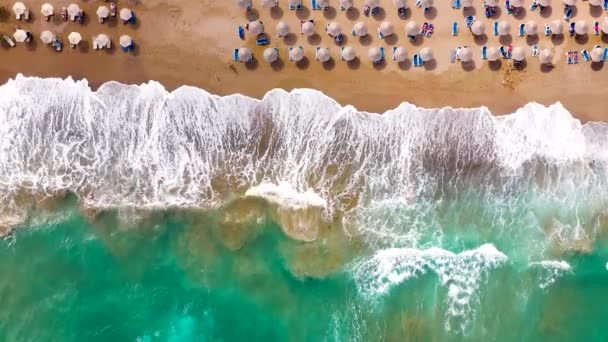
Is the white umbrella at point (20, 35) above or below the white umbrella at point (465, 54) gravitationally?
above

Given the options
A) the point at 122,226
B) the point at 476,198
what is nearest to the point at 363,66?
the point at 476,198

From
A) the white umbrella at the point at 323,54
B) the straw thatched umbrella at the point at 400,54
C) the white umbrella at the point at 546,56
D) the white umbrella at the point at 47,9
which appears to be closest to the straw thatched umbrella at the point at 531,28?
the white umbrella at the point at 546,56

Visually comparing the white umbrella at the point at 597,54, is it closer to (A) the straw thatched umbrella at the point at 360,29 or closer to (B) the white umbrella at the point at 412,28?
(B) the white umbrella at the point at 412,28

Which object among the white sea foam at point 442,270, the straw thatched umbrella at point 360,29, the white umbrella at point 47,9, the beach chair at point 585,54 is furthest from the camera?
the beach chair at point 585,54

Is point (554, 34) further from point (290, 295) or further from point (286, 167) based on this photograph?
point (290, 295)

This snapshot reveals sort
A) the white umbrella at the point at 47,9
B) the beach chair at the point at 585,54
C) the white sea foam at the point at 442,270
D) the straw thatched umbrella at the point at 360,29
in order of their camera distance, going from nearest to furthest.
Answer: the white umbrella at the point at 47,9
the white sea foam at the point at 442,270
the straw thatched umbrella at the point at 360,29
the beach chair at the point at 585,54

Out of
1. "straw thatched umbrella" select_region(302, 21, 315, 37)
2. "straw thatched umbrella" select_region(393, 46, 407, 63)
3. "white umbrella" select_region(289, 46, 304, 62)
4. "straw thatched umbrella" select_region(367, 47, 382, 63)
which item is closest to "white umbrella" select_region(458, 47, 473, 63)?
"straw thatched umbrella" select_region(393, 46, 407, 63)

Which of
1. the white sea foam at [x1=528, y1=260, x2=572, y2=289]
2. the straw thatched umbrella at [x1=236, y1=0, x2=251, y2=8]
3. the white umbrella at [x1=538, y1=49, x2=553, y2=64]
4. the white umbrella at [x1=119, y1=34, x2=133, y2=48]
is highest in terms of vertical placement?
the straw thatched umbrella at [x1=236, y1=0, x2=251, y2=8]

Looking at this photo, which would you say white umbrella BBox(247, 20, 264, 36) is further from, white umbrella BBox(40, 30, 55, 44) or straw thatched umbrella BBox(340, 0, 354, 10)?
white umbrella BBox(40, 30, 55, 44)
